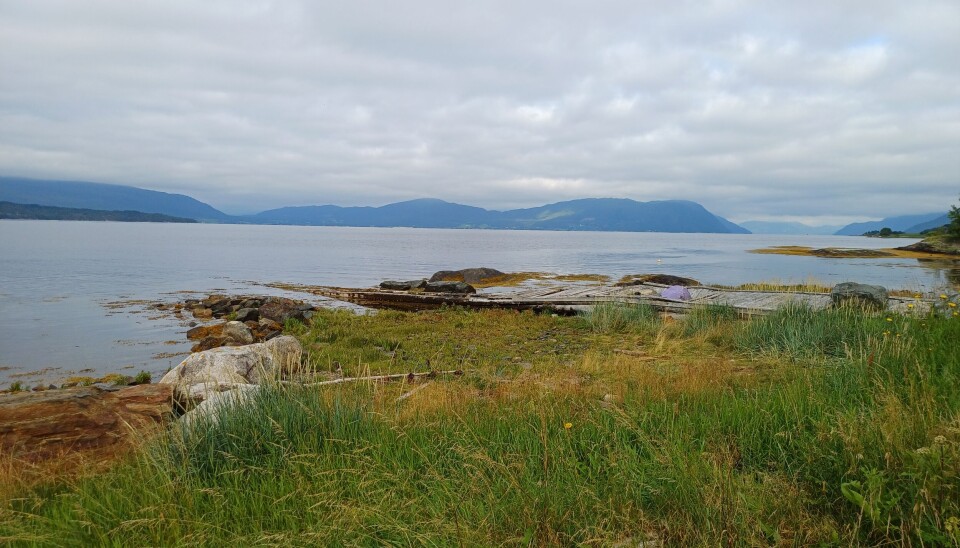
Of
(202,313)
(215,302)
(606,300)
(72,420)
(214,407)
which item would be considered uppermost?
(214,407)

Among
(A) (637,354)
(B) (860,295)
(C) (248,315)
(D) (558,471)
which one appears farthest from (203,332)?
(B) (860,295)

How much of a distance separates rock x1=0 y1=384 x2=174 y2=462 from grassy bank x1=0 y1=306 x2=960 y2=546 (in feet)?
3.43

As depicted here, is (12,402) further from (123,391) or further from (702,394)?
(702,394)

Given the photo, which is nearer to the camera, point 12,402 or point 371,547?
point 371,547

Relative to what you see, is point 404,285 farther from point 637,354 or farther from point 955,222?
point 955,222

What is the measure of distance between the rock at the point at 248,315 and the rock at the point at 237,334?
4.56 meters

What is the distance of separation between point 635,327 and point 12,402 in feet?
46.0

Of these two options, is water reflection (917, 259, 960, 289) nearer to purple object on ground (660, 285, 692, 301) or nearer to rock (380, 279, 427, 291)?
purple object on ground (660, 285, 692, 301)

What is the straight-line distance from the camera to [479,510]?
3.46 metres

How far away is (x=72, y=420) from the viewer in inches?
239

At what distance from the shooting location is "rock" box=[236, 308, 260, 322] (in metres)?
22.1

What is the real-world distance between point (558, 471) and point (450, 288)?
81.3 feet

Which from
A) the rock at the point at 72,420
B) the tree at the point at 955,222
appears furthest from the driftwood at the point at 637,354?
the tree at the point at 955,222

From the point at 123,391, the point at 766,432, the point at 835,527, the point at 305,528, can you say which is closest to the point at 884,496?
the point at 835,527
